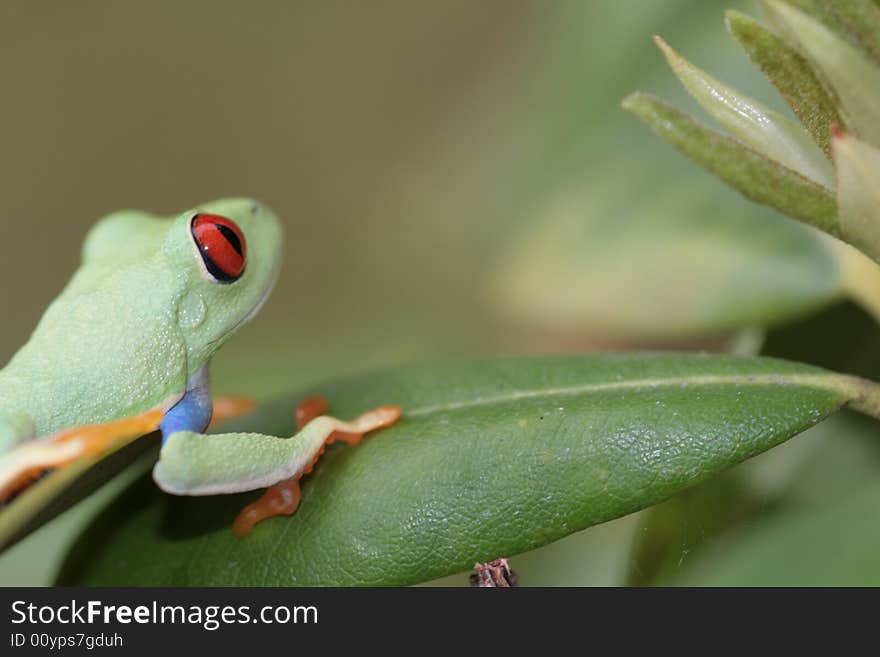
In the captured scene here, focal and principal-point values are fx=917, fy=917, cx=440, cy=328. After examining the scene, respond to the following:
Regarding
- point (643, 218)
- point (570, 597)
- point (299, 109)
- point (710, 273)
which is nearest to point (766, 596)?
point (570, 597)

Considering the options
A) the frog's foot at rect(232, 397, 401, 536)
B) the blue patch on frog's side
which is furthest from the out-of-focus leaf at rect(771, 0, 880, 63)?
the blue patch on frog's side

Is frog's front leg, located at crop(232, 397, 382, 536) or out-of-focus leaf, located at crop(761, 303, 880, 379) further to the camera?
out-of-focus leaf, located at crop(761, 303, 880, 379)

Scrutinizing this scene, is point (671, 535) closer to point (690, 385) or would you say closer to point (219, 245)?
point (690, 385)

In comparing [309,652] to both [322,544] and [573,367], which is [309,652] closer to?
[322,544]

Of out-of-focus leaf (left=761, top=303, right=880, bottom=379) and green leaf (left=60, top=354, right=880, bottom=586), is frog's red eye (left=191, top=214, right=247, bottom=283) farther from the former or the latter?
out-of-focus leaf (left=761, top=303, right=880, bottom=379)

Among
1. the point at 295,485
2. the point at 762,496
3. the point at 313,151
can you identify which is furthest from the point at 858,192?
the point at 313,151
